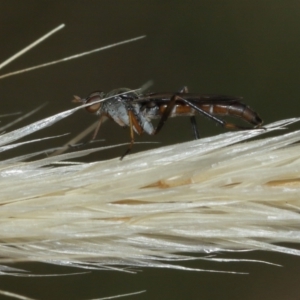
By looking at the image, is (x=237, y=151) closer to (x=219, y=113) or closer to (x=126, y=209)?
(x=126, y=209)

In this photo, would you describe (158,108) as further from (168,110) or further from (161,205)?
(161,205)

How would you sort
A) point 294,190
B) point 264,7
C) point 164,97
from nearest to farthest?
point 294,190 < point 164,97 < point 264,7

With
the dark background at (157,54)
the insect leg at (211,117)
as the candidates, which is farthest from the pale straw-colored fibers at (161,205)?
the dark background at (157,54)

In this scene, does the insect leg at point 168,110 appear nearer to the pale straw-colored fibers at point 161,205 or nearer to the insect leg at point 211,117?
the insect leg at point 211,117

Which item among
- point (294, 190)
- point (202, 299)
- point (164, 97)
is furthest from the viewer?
point (202, 299)

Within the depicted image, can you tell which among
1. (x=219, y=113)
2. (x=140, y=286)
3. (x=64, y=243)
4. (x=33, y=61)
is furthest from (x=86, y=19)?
(x=64, y=243)

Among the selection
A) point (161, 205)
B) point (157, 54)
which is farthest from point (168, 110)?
point (157, 54)
